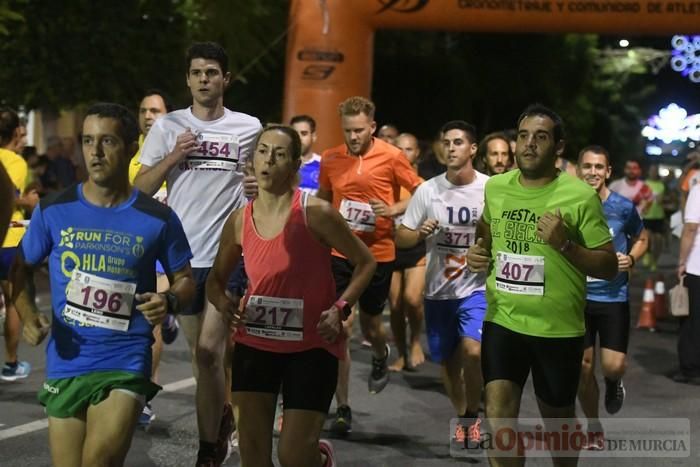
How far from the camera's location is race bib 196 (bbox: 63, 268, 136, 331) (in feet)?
17.4

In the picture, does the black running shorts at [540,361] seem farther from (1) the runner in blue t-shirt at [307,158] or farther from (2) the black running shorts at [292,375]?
(1) the runner in blue t-shirt at [307,158]

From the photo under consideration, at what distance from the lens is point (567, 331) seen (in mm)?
6402

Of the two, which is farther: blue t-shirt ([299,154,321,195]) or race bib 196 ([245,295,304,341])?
blue t-shirt ([299,154,321,195])

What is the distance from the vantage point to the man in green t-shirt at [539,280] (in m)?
6.35

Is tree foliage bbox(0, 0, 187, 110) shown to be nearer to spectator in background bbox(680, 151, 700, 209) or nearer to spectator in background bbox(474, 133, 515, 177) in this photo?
spectator in background bbox(680, 151, 700, 209)

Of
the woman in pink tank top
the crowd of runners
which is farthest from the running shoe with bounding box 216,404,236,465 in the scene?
the woman in pink tank top

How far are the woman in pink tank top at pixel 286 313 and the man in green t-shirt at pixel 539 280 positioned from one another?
808mm

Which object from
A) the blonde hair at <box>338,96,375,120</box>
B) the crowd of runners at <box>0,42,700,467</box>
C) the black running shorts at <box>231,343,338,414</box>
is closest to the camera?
the crowd of runners at <box>0,42,700,467</box>

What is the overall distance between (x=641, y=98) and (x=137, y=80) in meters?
43.0

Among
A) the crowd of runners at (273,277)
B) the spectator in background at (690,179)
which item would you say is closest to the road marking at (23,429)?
the crowd of runners at (273,277)

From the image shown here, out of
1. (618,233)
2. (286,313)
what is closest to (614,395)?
(618,233)

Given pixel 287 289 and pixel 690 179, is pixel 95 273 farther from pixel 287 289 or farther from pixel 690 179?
pixel 690 179

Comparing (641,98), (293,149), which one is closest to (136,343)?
(293,149)

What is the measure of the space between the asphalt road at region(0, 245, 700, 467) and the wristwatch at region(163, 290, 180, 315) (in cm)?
259
